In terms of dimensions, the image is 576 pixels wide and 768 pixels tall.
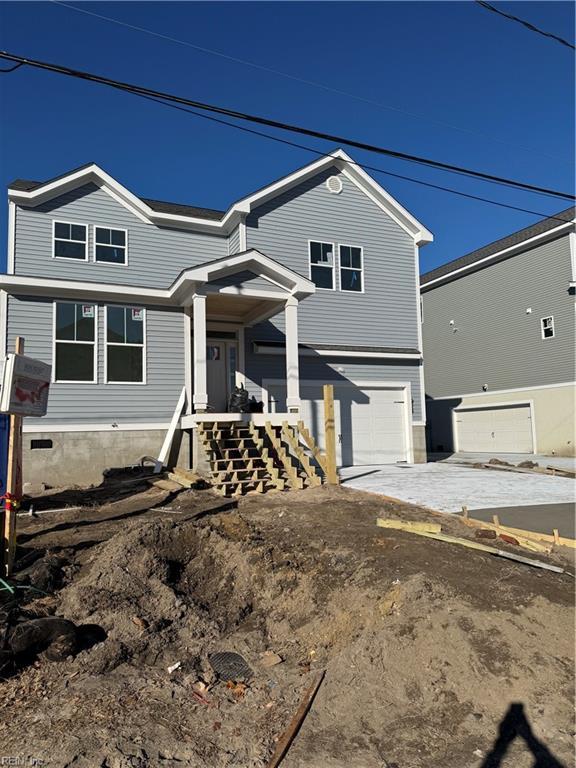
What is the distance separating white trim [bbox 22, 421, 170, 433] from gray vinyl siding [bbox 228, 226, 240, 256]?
504 centimetres

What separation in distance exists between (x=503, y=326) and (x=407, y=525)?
60.8ft

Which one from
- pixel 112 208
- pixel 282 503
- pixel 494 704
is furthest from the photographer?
pixel 112 208

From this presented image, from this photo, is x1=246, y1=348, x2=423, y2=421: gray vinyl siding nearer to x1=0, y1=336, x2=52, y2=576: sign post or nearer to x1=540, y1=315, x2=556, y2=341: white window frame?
x1=540, y1=315, x2=556, y2=341: white window frame

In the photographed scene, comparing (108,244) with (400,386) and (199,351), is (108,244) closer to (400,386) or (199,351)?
(199,351)

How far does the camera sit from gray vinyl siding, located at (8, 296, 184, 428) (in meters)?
12.2

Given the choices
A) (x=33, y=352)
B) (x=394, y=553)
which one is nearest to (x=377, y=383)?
(x=33, y=352)

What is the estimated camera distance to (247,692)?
395 cm

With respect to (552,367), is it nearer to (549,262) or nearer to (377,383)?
(549,262)

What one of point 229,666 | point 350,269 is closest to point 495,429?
point 350,269

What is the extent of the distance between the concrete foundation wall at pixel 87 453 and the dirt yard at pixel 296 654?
5.52 metres

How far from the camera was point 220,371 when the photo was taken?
46.3ft

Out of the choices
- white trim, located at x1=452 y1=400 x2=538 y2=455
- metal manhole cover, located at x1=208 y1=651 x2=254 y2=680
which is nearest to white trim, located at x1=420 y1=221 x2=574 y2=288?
white trim, located at x1=452 y1=400 x2=538 y2=455

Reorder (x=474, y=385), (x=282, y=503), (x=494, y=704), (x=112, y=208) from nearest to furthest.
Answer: (x=494, y=704)
(x=282, y=503)
(x=112, y=208)
(x=474, y=385)

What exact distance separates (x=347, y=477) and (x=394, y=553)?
656 cm
